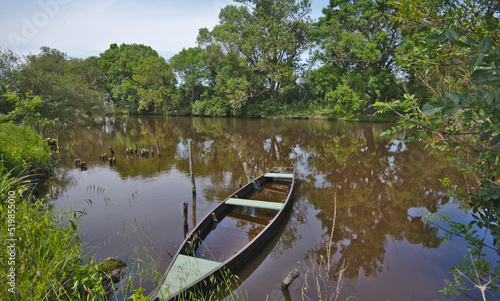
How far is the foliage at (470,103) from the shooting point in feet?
6.07

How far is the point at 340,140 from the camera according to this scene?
2141cm

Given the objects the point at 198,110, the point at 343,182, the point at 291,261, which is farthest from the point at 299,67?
the point at 291,261

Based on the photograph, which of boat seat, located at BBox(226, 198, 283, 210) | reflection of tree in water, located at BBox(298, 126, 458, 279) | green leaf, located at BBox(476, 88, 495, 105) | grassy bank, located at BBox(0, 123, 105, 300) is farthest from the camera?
boat seat, located at BBox(226, 198, 283, 210)

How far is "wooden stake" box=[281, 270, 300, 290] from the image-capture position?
5.16 meters

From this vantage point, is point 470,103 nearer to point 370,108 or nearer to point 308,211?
point 308,211

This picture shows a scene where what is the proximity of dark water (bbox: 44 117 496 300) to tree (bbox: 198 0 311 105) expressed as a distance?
70.7ft

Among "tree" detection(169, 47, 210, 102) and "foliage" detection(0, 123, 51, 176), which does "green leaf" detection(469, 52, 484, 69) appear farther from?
"tree" detection(169, 47, 210, 102)

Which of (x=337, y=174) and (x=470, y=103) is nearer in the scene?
(x=470, y=103)

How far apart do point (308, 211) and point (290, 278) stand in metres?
4.39

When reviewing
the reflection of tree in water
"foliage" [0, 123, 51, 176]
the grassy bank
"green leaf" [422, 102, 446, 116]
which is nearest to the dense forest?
"foliage" [0, 123, 51, 176]

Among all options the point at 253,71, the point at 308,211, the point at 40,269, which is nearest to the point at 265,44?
the point at 253,71

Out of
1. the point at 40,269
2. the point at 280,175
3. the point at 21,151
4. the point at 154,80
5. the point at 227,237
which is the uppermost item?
the point at 154,80

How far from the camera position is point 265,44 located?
36.2 meters

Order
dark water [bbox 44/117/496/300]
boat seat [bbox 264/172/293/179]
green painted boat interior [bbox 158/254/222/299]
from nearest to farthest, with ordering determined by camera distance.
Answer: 1. green painted boat interior [bbox 158/254/222/299]
2. dark water [bbox 44/117/496/300]
3. boat seat [bbox 264/172/293/179]
